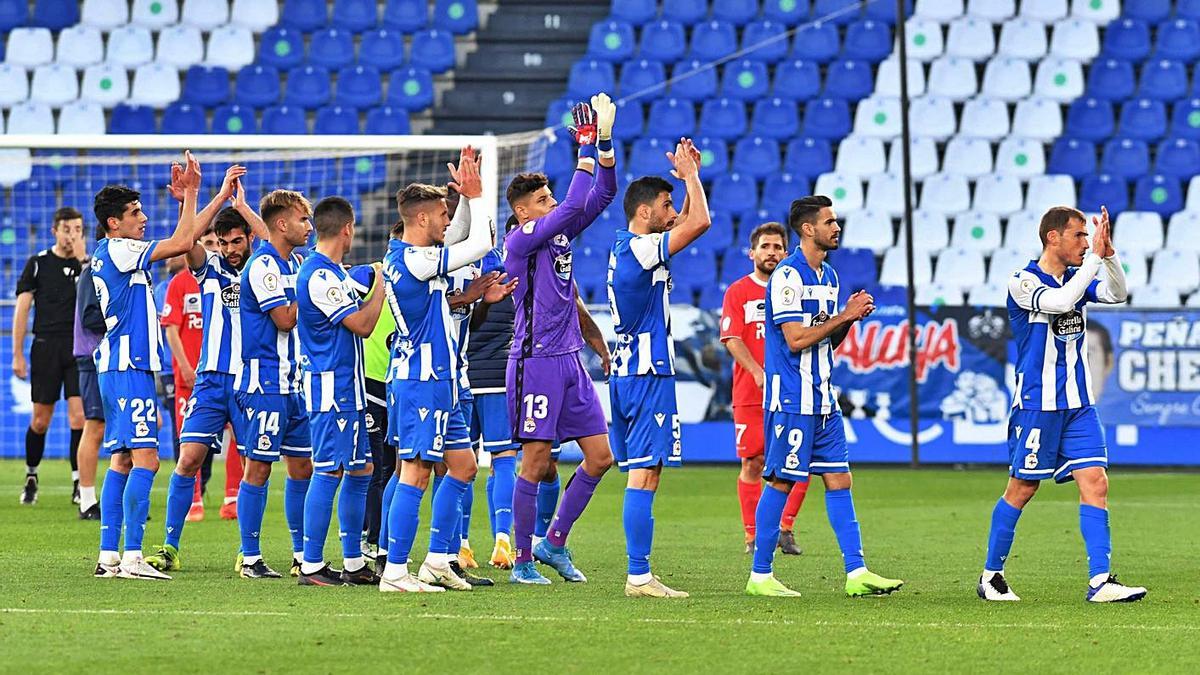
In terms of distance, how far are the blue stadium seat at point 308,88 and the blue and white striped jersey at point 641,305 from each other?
16.1 metres

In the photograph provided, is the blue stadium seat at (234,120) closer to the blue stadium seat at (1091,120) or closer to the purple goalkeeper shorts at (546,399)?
the blue stadium seat at (1091,120)

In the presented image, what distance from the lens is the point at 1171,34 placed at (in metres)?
24.0

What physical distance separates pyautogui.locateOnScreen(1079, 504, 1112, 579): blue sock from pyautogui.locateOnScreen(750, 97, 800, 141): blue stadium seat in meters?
15.8

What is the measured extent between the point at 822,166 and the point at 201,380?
1503 centimetres

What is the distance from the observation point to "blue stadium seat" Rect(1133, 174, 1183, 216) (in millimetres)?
22703

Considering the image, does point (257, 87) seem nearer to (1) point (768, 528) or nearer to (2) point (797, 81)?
(2) point (797, 81)

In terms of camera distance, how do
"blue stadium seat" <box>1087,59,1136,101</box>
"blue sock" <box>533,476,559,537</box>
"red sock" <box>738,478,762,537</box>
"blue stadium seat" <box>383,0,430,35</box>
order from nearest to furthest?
"blue sock" <box>533,476,559,537</box>
"red sock" <box>738,478,762,537</box>
"blue stadium seat" <box>1087,59,1136,101</box>
"blue stadium seat" <box>383,0,430,35</box>

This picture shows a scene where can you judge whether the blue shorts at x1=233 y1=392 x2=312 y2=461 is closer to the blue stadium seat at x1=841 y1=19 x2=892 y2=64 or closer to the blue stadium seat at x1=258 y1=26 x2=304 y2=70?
the blue stadium seat at x1=258 y1=26 x2=304 y2=70

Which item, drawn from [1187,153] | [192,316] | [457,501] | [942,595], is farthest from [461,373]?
[1187,153]

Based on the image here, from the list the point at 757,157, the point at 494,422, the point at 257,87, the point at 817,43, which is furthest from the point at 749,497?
the point at 257,87

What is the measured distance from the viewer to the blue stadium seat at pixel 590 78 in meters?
23.7

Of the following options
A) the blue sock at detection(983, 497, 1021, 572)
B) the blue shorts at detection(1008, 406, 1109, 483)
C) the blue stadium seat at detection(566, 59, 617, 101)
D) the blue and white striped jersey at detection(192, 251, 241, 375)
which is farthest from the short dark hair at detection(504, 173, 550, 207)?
the blue stadium seat at detection(566, 59, 617, 101)

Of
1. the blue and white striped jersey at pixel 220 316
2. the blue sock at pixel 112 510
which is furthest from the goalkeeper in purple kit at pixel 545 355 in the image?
the blue sock at pixel 112 510

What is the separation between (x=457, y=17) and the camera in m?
25.1
